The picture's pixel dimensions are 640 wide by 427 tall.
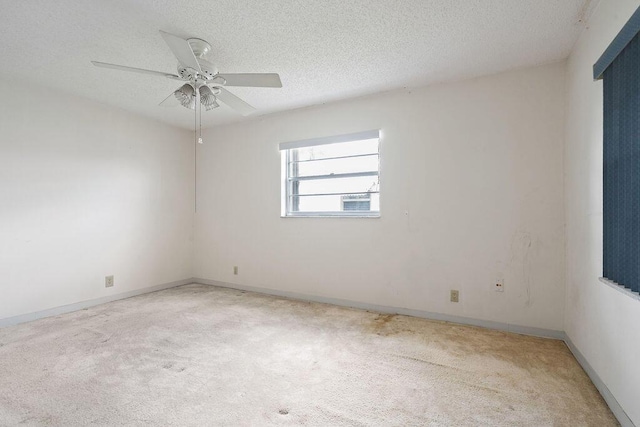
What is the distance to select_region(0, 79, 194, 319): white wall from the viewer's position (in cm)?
292

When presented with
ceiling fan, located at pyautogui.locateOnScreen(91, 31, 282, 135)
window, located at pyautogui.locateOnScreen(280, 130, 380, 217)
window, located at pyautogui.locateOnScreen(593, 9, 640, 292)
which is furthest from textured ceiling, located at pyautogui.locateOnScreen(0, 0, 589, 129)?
window, located at pyautogui.locateOnScreen(280, 130, 380, 217)

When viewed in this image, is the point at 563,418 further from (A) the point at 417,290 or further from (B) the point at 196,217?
(B) the point at 196,217

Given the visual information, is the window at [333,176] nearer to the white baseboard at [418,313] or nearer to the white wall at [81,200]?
the white baseboard at [418,313]

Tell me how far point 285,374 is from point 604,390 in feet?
6.13

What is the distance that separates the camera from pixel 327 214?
3.70m

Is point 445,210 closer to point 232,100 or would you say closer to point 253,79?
point 253,79

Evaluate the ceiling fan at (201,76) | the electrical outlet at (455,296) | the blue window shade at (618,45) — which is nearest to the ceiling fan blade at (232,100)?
the ceiling fan at (201,76)

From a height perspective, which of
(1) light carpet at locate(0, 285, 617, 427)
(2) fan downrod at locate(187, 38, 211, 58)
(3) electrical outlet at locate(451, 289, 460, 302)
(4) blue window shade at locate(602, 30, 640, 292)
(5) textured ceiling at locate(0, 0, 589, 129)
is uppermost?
(5) textured ceiling at locate(0, 0, 589, 129)

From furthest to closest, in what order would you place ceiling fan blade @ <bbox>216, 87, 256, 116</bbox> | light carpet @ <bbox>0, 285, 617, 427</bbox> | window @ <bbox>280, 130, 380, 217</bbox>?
window @ <bbox>280, 130, 380, 217</bbox> → ceiling fan blade @ <bbox>216, 87, 256, 116</bbox> → light carpet @ <bbox>0, 285, 617, 427</bbox>

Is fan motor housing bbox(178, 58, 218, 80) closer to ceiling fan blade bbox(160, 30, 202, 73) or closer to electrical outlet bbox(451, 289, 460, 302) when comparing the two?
ceiling fan blade bbox(160, 30, 202, 73)

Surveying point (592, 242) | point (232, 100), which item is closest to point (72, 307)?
point (232, 100)

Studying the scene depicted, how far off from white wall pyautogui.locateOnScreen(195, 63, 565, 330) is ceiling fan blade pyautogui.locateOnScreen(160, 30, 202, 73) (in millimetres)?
1860

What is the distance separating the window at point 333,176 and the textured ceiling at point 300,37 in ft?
2.37

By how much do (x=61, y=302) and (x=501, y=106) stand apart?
4.88 meters
